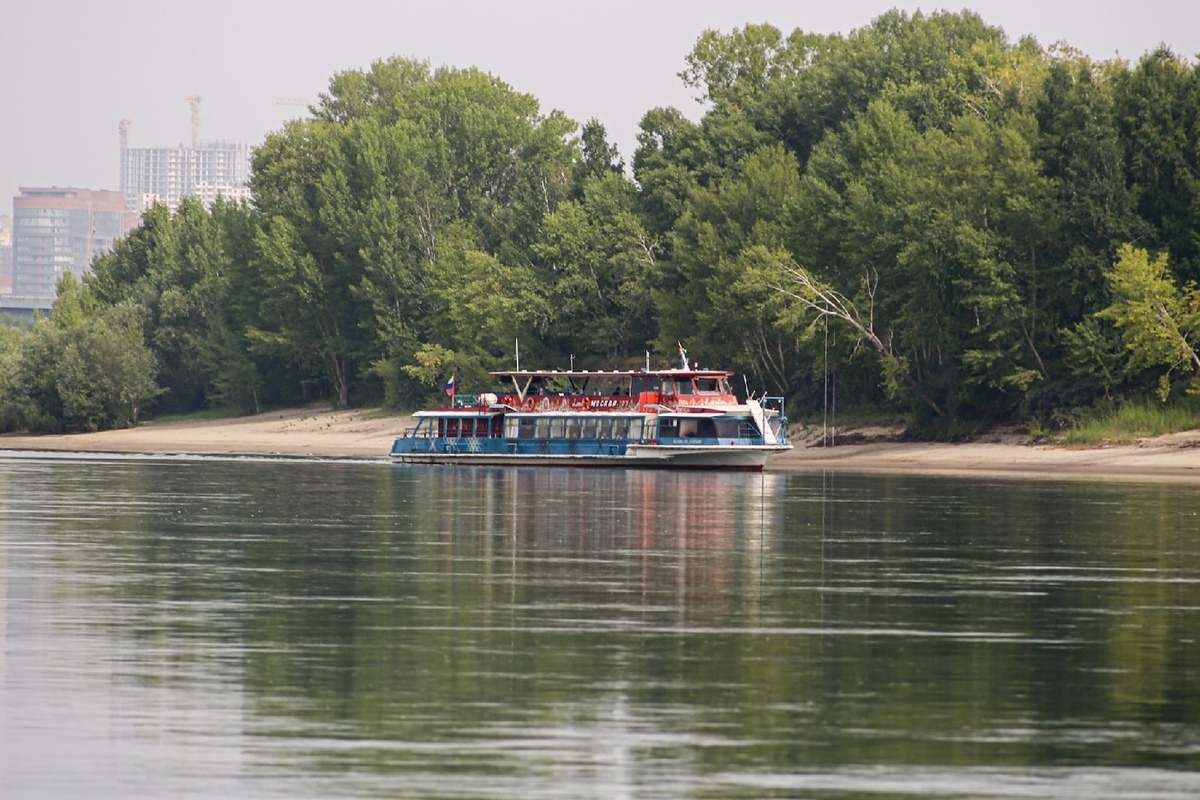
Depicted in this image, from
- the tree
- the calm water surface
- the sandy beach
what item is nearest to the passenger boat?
the sandy beach

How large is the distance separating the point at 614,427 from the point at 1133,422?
2037 cm

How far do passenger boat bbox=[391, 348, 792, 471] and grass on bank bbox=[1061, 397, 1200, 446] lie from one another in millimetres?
11467

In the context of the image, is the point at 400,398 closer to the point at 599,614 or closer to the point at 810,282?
the point at 810,282

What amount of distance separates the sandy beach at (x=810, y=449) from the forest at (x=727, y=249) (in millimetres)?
2189

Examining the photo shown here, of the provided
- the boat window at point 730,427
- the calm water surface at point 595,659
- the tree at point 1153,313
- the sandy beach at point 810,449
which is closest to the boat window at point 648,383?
the boat window at point 730,427

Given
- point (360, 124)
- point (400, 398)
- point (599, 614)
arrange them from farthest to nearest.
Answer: point (360, 124) → point (400, 398) → point (599, 614)

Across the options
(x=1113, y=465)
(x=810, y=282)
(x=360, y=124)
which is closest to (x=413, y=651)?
(x=1113, y=465)

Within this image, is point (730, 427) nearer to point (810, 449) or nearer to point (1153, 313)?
point (810, 449)

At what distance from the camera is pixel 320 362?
428ft

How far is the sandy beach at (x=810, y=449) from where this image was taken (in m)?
72.3

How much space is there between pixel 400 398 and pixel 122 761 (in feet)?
341

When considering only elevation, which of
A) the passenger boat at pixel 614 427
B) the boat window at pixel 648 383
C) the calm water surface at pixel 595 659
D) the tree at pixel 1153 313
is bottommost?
the calm water surface at pixel 595 659

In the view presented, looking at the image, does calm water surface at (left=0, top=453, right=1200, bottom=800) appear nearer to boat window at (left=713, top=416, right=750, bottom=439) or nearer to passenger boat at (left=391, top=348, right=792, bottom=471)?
passenger boat at (left=391, top=348, right=792, bottom=471)

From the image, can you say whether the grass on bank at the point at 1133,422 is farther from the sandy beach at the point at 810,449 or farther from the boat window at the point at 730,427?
the boat window at the point at 730,427
